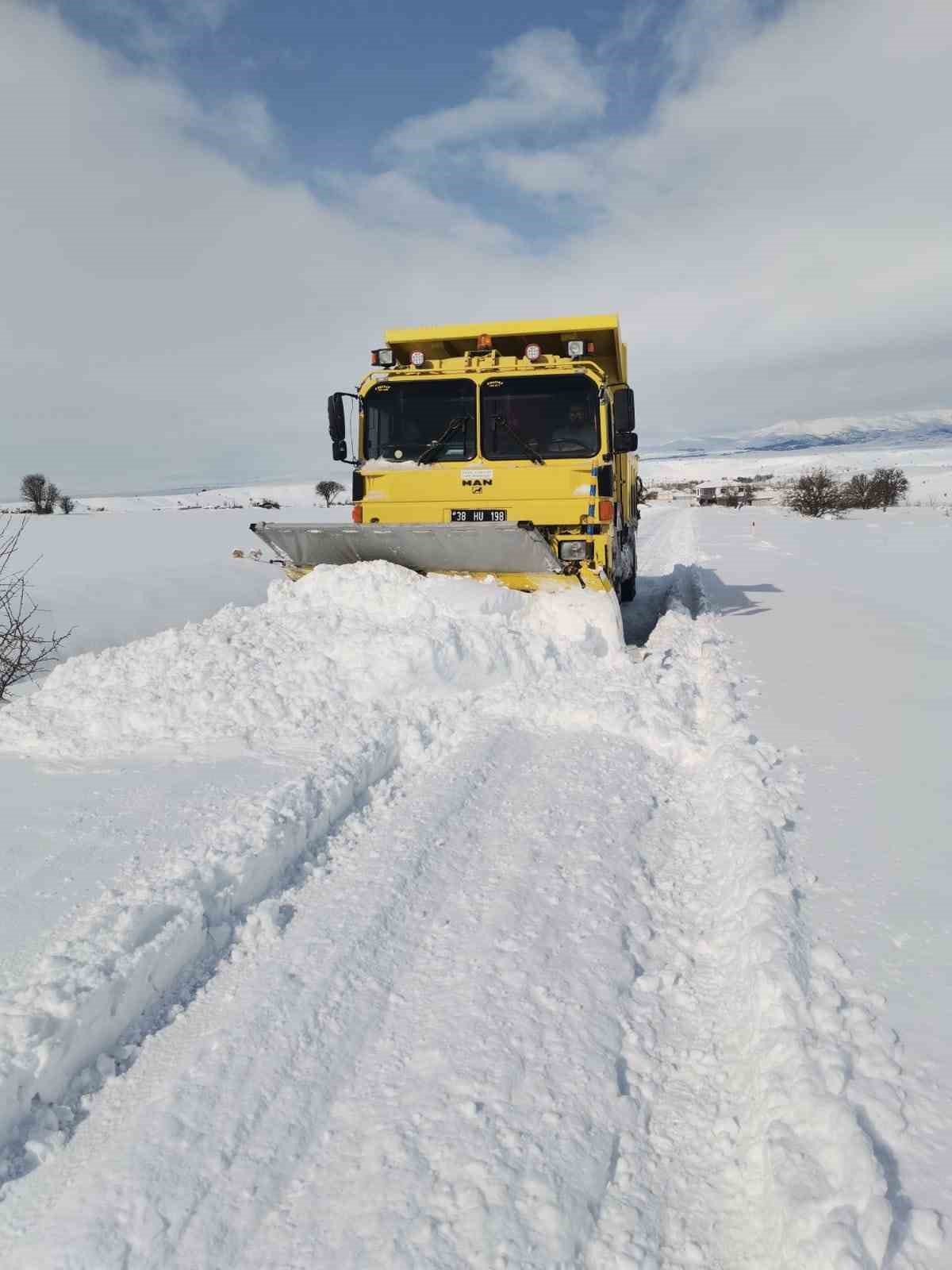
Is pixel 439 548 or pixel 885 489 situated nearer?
pixel 439 548

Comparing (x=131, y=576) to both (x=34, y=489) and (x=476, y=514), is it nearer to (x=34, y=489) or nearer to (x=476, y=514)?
(x=476, y=514)

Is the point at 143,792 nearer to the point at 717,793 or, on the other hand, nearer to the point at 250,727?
the point at 250,727

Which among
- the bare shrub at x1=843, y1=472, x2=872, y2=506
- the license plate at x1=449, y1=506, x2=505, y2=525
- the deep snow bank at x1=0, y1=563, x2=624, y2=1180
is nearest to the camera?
the deep snow bank at x1=0, y1=563, x2=624, y2=1180

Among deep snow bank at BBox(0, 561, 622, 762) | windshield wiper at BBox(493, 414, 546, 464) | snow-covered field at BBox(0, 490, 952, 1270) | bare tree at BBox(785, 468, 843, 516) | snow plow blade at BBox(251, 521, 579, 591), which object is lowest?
snow-covered field at BBox(0, 490, 952, 1270)

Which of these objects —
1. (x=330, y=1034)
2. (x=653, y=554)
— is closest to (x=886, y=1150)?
(x=330, y=1034)

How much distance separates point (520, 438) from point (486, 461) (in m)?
0.39

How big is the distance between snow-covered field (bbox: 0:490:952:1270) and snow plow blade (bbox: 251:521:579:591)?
4.04 ft

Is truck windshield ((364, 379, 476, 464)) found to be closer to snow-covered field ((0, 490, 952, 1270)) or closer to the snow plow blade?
the snow plow blade

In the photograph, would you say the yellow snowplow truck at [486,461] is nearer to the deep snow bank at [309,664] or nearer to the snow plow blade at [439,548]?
the snow plow blade at [439,548]

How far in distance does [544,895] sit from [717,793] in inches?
56.0

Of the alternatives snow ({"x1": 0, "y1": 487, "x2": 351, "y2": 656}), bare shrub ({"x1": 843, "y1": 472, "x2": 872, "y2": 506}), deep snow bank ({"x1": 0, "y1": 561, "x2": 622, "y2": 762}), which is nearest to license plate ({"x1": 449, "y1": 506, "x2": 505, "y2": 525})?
deep snow bank ({"x1": 0, "y1": 561, "x2": 622, "y2": 762})

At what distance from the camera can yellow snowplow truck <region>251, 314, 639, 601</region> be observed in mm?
6566

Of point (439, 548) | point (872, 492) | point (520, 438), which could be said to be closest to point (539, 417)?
point (520, 438)

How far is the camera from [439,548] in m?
6.44
